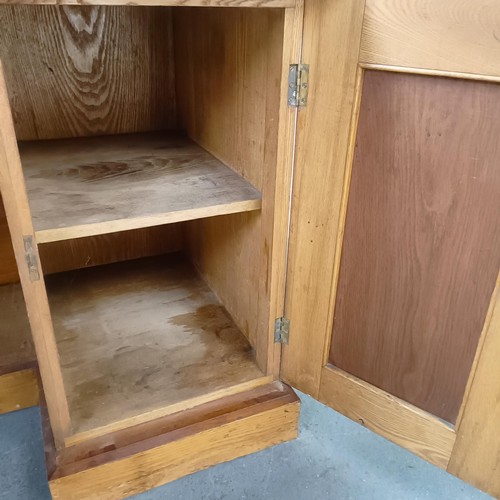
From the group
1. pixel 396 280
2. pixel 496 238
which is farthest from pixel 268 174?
pixel 496 238

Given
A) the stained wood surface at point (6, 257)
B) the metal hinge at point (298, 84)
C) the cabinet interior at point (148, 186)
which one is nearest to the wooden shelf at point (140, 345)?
the cabinet interior at point (148, 186)

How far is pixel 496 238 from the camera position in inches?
30.7

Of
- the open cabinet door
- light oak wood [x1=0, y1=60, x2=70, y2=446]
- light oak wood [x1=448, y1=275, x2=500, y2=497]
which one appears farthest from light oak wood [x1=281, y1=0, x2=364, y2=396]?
light oak wood [x1=0, y1=60, x2=70, y2=446]

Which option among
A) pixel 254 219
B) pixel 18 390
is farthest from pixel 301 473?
pixel 18 390

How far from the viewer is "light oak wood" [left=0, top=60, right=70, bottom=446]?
73cm

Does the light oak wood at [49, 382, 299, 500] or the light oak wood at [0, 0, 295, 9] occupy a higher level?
the light oak wood at [0, 0, 295, 9]

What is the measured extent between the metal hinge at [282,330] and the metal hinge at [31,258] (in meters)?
0.52

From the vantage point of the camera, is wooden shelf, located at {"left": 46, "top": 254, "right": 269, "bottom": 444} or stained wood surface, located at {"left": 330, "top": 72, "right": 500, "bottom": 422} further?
wooden shelf, located at {"left": 46, "top": 254, "right": 269, "bottom": 444}

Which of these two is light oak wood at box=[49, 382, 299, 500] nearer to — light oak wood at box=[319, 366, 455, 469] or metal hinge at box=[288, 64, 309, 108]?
light oak wood at box=[319, 366, 455, 469]

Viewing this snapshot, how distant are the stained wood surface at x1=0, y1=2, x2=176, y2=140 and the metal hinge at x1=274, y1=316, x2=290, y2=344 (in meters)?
0.71

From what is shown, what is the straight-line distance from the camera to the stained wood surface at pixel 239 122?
0.96 meters

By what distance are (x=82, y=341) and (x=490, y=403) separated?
0.92 m

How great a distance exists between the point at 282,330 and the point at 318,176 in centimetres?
38

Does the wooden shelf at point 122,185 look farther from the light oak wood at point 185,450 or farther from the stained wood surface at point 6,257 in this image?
the light oak wood at point 185,450
